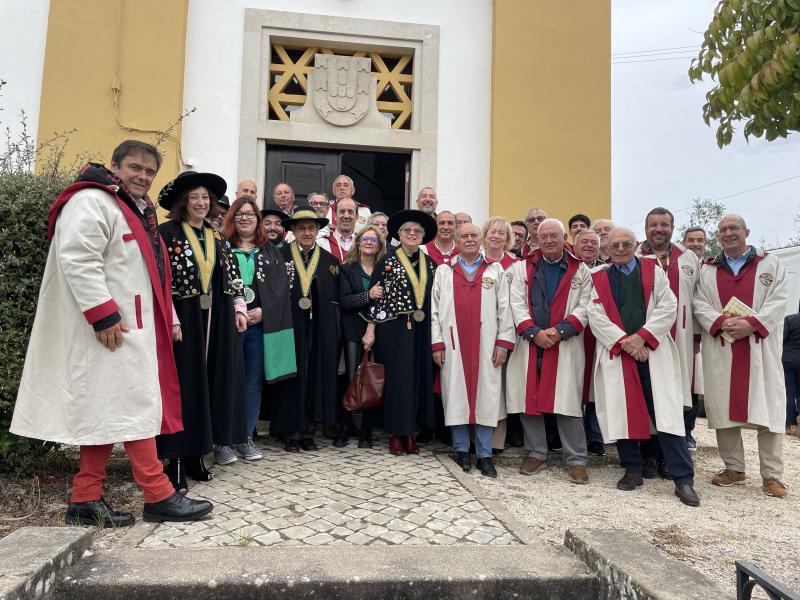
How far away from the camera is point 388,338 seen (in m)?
5.49

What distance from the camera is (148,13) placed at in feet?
27.3

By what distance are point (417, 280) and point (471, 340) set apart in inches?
29.9

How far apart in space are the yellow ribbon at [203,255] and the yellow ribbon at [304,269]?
1.31 meters

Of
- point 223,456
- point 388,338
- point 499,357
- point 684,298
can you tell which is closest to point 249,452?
point 223,456

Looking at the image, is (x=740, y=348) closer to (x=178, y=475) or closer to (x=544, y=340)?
(x=544, y=340)

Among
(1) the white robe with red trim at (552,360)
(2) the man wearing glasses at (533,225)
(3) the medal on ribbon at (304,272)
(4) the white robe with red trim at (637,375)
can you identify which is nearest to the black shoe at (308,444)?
(3) the medal on ribbon at (304,272)

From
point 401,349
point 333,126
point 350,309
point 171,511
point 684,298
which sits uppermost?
point 333,126

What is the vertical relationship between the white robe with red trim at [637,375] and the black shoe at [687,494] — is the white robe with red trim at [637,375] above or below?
above

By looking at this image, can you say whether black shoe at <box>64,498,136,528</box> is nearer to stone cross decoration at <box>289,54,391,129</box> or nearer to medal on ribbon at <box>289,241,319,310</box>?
medal on ribbon at <box>289,241,319,310</box>

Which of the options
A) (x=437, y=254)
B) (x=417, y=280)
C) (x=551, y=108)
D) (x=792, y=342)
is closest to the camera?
(x=417, y=280)

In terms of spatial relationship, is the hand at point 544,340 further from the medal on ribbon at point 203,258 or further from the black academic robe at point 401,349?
the medal on ribbon at point 203,258

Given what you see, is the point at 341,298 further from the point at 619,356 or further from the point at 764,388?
the point at 764,388

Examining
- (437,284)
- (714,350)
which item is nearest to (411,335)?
(437,284)

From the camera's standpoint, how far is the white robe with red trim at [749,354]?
4867 millimetres
